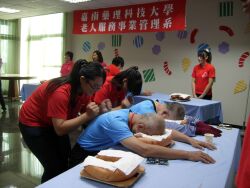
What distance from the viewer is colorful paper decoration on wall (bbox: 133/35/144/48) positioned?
571cm

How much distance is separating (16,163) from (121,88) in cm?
141

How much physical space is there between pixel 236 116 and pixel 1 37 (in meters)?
6.29

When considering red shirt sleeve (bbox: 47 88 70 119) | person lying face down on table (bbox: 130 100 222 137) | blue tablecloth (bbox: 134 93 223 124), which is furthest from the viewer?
blue tablecloth (bbox: 134 93 223 124)

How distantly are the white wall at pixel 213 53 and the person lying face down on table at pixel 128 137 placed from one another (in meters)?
3.40

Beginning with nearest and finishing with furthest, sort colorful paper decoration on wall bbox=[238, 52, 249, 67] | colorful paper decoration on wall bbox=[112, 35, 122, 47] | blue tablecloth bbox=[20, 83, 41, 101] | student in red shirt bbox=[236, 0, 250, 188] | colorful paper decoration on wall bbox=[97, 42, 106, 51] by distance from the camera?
student in red shirt bbox=[236, 0, 250, 188]
colorful paper decoration on wall bbox=[238, 52, 249, 67]
blue tablecloth bbox=[20, 83, 41, 101]
colorful paper decoration on wall bbox=[112, 35, 122, 47]
colorful paper decoration on wall bbox=[97, 42, 106, 51]

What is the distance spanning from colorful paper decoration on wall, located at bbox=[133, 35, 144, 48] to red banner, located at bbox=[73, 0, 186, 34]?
0.78 m

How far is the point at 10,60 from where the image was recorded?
7824 millimetres

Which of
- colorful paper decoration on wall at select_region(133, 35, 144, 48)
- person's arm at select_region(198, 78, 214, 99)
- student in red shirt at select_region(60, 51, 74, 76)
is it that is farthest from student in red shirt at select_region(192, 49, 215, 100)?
student in red shirt at select_region(60, 51, 74, 76)

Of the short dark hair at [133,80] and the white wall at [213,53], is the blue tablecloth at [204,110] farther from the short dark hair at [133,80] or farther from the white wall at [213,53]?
the white wall at [213,53]

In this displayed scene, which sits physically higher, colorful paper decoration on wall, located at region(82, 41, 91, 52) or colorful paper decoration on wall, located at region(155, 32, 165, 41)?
colorful paper decoration on wall, located at region(155, 32, 165, 41)

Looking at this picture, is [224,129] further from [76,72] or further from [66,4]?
[66,4]

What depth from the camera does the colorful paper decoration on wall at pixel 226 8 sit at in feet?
15.3

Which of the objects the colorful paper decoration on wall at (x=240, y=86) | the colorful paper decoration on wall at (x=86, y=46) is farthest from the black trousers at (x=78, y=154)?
the colorful paper decoration on wall at (x=86, y=46)

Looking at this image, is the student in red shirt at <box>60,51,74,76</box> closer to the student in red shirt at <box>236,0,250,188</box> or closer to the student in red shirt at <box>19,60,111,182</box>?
the student in red shirt at <box>19,60,111,182</box>
